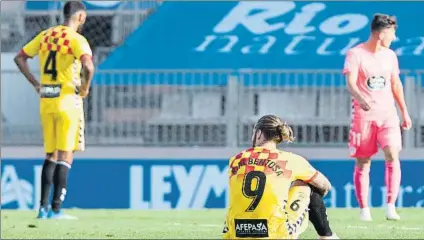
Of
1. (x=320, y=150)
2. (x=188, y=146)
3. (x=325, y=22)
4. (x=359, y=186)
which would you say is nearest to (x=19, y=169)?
(x=188, y=146)

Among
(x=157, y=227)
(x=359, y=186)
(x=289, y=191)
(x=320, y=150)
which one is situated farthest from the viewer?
(x=320, y=150)

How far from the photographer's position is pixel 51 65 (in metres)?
12.8

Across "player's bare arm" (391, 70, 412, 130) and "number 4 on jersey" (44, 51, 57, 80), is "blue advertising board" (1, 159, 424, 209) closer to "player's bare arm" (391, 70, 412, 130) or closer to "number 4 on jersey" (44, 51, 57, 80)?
"player's bare arm" (391, 70, 412, 130)

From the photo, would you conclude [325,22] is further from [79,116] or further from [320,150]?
[79,116]

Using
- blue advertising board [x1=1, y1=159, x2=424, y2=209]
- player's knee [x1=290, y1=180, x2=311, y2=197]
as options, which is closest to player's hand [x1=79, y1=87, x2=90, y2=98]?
player's knee [x1=290, y1=180, x2=311, y2=197]

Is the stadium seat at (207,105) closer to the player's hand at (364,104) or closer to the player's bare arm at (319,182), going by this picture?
the player's hand at (364,104)

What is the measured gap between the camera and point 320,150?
17.8 metres

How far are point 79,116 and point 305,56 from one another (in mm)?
7335

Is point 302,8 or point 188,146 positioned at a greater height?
point 302,8

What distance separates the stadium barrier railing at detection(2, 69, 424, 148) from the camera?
59.1 ft

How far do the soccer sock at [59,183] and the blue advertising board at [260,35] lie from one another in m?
→ 6.58

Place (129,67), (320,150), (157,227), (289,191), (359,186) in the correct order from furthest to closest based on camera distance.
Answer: (129,67) < (320,150) < (359,186) < (157,227) < (289,191)

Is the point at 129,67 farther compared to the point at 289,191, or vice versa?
the point at 129,67

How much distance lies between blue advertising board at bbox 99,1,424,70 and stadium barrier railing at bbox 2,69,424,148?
1.14 meters
